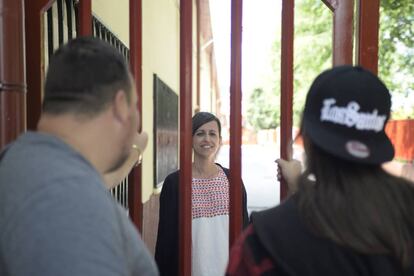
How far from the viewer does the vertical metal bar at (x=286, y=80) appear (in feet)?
5.24

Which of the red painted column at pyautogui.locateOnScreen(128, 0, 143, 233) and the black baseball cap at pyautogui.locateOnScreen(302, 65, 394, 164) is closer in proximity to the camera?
the black baseball cap at pyautogui.locateOnScreen(302, 65, 394, 164)

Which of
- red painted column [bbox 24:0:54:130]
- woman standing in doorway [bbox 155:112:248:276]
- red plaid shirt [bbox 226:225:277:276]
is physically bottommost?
woman standing in doorway [bbox 155:112:248:276]

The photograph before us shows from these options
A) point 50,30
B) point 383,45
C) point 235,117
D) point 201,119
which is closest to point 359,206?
point 235,117

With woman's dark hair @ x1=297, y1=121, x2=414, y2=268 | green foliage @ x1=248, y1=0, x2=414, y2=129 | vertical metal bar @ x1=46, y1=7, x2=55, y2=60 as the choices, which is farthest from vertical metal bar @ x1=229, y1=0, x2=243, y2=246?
green foliage @ x1=248, y1=0, x2=414, y2=129

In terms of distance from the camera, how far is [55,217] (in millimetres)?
818

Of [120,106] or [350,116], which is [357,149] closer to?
[350,116]

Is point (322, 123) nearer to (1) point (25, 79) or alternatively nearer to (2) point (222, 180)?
(1) point (25, 79)

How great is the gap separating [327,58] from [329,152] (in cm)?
1015

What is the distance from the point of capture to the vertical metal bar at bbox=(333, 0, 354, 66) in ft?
Answer: 5.36

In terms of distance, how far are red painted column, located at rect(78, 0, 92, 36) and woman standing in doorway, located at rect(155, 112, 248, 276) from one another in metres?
0.97

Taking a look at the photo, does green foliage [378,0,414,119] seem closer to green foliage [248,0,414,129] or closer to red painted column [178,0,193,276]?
green foliage [248,0,414,129]

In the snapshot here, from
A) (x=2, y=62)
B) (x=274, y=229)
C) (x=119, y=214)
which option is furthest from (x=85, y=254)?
(x=2, y=62)

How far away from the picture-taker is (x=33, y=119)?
173cm

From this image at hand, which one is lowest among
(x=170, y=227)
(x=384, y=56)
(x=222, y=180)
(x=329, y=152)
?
(x=170, y=227)
